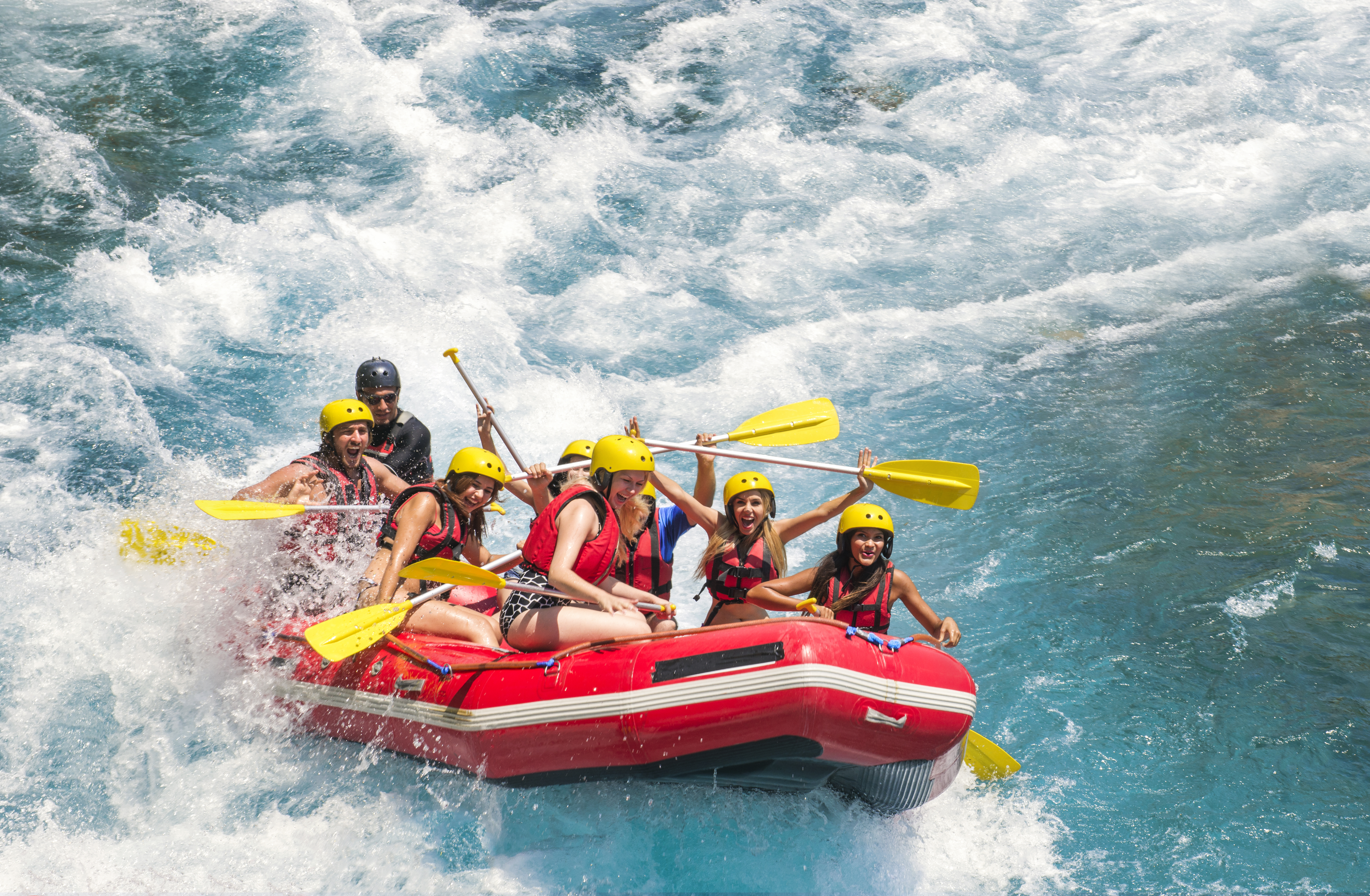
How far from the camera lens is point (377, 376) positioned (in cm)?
576

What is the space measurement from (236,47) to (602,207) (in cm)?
505

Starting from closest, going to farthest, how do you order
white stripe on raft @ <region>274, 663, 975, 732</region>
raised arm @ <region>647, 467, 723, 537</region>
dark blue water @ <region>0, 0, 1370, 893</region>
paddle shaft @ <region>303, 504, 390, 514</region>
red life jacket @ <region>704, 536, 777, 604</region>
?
white stripe on raft @ <region>274, 663, 975, 732</region>
dark blue water @ <region>0, 0, 1370, 893</region>
red life jacket @ <region>704, 536, 777, 604</region>
paddle shaft @ <region>303, 504, 390, 514</region>
raised arm @ <region>647, 467, 723, 537</region>

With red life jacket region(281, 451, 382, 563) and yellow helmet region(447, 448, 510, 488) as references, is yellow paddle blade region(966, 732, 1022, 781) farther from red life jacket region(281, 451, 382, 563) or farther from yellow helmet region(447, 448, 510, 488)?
red life jacket region(281, 451, 382, 563)

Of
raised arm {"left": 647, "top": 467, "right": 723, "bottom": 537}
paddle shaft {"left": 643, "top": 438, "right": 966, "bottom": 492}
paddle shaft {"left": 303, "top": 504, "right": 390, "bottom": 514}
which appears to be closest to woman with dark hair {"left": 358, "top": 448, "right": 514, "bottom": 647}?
paddle shaft {"left": 303, "top": 504, "right": 390, "bottom": 514}

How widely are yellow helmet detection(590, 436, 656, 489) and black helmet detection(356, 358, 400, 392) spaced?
6.01ft

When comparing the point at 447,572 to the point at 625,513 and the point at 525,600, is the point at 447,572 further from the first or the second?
the point at 625,513

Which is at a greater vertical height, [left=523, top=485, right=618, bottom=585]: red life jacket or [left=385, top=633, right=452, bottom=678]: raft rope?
[left=523, top=485, right=618, bottom=585]: red life jacket

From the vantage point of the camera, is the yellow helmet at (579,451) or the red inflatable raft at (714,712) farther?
the yellow helmet at (579,451)

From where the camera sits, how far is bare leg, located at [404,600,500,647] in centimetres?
474

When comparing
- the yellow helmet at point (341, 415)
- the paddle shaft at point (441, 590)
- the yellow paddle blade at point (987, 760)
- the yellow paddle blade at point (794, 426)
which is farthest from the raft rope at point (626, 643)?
the yellow paddle blade at point (794, 426)

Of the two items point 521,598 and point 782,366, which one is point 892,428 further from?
point 521,598

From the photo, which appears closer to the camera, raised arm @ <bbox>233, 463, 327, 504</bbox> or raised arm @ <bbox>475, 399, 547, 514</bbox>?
raised arm @ <bbox>233, 463, 327, 504</bbox>

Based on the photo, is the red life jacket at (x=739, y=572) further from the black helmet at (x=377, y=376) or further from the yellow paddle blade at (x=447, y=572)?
the black helmet at (x=377, y=376)

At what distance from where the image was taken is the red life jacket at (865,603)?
178 inches
